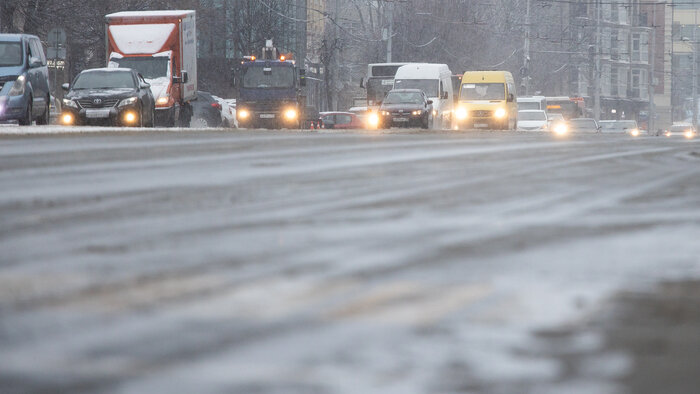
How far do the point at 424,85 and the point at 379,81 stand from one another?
4.24m

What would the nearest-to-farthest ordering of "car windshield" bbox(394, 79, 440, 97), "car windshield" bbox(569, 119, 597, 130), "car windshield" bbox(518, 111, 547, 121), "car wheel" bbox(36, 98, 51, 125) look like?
"car wheel" bbox(36, 98, 51, 125) → "car windshield" bbox(394, 79, 440, 97) → "car windshield" bbox(518, 111, 547, 121) → "car windshield" bbox(569, 119, 597, 130)

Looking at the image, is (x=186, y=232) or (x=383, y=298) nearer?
(x=383, y=298)

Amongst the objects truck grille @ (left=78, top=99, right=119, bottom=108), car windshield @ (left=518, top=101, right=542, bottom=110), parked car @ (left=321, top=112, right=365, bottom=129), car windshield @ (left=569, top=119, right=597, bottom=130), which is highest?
car windshield @ (left=518, top=101, right=542, bottom=110)

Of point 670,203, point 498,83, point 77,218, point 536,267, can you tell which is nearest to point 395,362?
point 536,267

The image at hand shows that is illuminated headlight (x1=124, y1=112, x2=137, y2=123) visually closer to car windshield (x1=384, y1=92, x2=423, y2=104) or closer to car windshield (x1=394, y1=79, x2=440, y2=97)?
car windshield (x1=384, y1=92, x2=423, y2=104)

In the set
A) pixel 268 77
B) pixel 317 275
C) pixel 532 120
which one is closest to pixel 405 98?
pixel 268 77

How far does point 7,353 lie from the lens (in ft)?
5.66

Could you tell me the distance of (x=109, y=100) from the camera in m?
25.1

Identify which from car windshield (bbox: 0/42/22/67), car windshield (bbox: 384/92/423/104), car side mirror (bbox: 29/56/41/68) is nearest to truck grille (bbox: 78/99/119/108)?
car side mirror (bbox: 29/56/41/68)

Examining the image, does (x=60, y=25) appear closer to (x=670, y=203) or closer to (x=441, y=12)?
(x=441, y=12)

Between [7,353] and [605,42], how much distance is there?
109525 mm

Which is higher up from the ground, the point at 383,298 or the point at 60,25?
the point at 60,25

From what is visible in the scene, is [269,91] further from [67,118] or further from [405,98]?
[67,118]

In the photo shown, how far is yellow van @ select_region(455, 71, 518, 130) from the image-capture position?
128 ft
